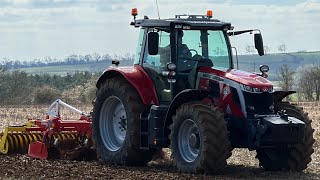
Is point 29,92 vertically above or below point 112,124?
below

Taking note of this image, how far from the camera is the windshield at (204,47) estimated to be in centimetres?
1177

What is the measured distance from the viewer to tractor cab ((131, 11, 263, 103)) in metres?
11.6

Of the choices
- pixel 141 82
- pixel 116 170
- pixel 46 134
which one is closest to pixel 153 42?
pixel 141 82

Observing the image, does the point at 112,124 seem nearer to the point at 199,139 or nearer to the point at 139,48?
the point at 139,48

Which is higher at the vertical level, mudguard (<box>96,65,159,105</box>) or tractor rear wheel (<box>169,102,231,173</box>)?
mudguard (<box>96,65,159,105</box>)

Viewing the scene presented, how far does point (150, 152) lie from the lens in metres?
12.3

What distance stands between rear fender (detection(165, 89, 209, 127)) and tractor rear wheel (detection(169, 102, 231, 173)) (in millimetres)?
192

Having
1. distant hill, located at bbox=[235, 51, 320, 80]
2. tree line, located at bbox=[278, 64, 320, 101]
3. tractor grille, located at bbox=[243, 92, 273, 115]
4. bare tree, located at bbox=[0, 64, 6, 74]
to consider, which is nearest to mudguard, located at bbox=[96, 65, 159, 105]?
tractor grille, located at bbox=[243, 92, 273, 115]

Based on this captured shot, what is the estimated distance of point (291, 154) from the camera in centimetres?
1122

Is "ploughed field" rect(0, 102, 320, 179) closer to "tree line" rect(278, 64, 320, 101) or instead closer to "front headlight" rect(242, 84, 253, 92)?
"front headlight" rect(242, 84, 253, 92)

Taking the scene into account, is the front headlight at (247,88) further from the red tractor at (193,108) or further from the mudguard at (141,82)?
the mudguard at (141,82)

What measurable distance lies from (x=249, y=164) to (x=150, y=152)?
177cm

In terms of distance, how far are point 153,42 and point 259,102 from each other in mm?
1886

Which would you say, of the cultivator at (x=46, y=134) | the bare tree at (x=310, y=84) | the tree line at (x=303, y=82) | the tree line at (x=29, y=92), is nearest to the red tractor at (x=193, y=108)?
the cultivator at (x=46, y=134)
